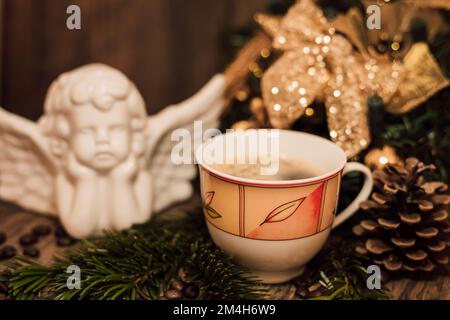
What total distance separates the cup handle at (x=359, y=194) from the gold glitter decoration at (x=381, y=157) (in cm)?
4

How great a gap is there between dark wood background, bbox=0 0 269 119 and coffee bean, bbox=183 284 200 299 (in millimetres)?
534

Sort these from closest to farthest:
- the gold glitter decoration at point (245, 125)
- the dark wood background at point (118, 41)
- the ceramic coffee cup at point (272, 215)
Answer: the ceramic coffee cup at point (272, 215)
the gold glitter decoration at point (245, 125)
the dark wood background at point (118, 41)

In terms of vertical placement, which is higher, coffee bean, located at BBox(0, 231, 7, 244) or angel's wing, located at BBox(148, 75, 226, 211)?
angel's wing, located at BBox(148, 75, 226, 211)

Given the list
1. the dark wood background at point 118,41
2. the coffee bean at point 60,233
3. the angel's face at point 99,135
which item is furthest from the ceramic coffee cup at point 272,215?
the dark wood background at point 118,41

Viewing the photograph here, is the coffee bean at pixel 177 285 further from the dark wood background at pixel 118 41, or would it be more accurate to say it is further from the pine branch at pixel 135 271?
the dark wood background at pixel 118 41

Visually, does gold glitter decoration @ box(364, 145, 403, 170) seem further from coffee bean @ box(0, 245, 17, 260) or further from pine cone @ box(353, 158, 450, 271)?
coffee bean @ box(0, 245, 17, 260)

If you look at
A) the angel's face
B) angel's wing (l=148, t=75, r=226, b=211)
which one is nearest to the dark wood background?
angel's wing (l=148, t=75, r=226, b=211)

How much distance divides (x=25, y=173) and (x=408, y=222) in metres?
0.52

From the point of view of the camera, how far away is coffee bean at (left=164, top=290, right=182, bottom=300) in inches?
24.2

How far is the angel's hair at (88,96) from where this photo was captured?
682 millimetres

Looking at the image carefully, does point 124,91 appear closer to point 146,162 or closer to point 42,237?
point 146,162

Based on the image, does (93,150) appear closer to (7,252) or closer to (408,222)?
(7,252)
